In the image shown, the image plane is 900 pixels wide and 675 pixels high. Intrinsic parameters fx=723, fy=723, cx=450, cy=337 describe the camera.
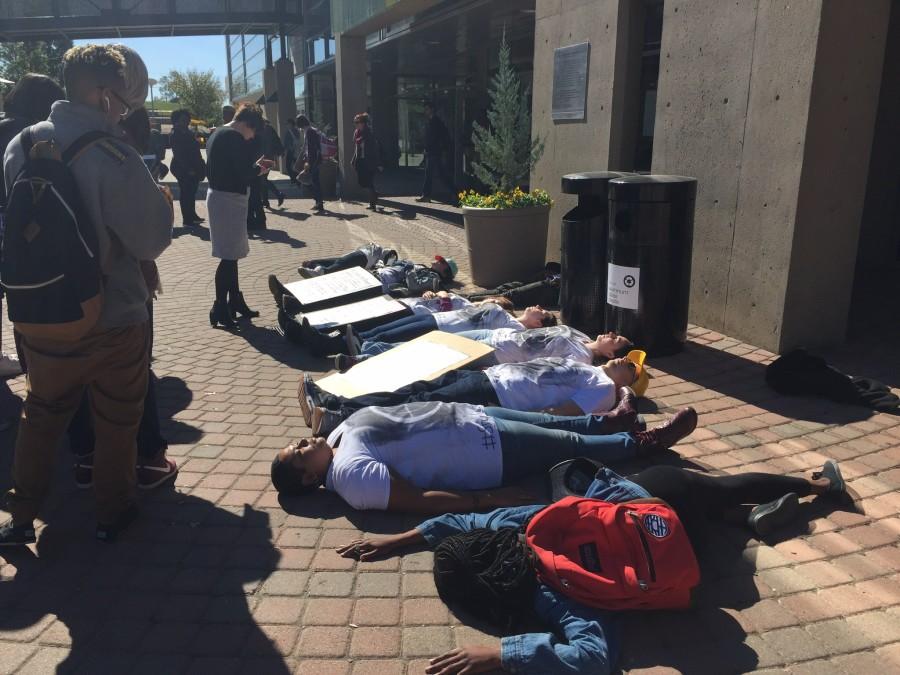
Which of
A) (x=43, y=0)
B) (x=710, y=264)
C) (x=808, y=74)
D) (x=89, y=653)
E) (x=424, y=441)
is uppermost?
(x=43, y=0)

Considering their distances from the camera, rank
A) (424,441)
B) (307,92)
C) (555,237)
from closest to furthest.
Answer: (424,441), (555,237), (307,92)

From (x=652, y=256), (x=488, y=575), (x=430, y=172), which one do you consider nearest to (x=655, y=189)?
(x=652, y=256)

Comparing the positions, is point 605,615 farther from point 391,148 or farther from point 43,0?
point 43,0

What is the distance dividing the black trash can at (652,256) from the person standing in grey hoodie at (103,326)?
3708 mm

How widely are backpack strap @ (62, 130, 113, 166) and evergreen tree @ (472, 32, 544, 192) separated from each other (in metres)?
5.58

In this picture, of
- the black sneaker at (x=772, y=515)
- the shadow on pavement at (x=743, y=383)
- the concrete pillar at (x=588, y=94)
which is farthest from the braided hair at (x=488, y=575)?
the concrete pillar at (x=588, y=94)

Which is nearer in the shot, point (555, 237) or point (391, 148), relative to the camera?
point (555, 237)

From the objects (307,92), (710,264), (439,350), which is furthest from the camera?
(307,92)

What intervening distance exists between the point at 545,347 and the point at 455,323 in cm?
103

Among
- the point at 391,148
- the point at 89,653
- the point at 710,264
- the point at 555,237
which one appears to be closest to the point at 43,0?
the point at 391,148

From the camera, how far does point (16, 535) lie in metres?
3.25

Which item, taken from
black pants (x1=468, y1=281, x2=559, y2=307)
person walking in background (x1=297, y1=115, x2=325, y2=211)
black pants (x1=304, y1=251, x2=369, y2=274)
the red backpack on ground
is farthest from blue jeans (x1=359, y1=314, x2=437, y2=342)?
person walking in background (x1=297, y1=115, x2=325, y2=211)

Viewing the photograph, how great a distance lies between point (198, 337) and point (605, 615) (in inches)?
203

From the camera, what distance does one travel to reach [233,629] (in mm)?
2779
